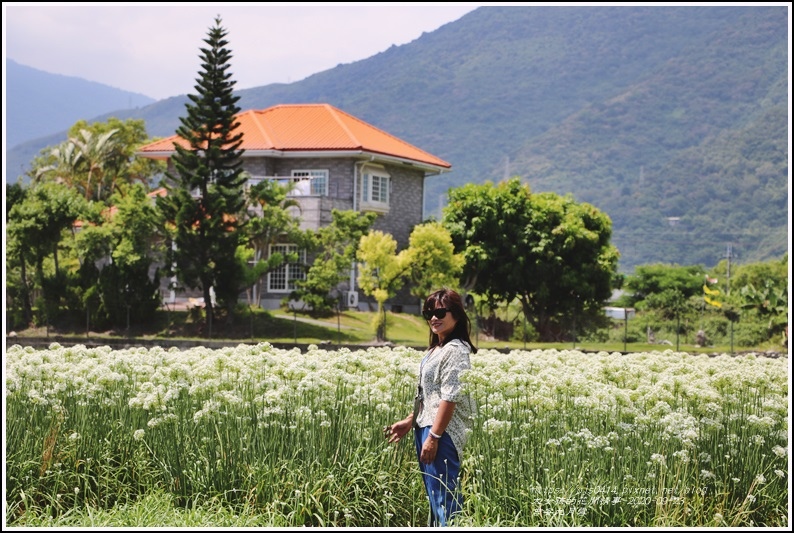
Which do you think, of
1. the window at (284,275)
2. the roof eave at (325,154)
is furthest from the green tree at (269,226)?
the roof eave at (325,154)

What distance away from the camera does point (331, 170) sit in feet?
130

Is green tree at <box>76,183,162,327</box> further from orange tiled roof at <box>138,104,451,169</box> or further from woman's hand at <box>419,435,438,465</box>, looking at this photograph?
woman's hand at <box>419,435,438,465</box>

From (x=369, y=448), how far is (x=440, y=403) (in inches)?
59.7

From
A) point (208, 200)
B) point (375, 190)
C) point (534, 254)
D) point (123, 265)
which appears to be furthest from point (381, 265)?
point (375, 190)

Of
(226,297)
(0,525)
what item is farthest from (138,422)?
(226,297)

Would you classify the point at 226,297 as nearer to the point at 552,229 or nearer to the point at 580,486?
the point at 552,229

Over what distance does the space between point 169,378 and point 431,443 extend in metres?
2.82

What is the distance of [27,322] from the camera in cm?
3444

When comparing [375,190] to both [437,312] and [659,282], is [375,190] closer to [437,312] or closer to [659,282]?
[659,282]

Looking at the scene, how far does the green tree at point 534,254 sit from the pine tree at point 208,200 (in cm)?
828

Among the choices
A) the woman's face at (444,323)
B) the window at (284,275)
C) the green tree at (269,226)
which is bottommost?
the woman's face at (444,323)

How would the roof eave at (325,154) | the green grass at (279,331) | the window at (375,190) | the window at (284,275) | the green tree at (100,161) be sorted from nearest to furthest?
the green grass at (279,331)
the window at (284,275)
the roof eave at (325,154)
the window at (375,190)
the green tree at (100,161)

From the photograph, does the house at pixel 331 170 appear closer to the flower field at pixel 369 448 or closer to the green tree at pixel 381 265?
the green tree at pixel 381 265

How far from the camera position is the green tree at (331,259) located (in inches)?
1314
